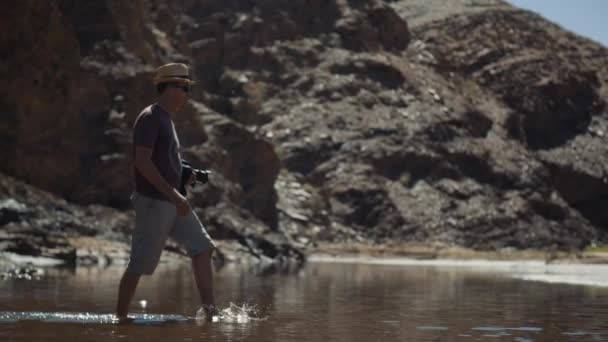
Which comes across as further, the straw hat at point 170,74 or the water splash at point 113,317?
the straw hat at point 170,74

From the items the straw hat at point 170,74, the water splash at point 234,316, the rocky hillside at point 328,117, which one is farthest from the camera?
the rocky hillside at point 328,117

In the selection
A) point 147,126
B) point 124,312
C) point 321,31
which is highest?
point 321,31

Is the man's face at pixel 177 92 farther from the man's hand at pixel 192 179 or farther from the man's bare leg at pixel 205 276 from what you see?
the man's bare leg at pixel 205 276

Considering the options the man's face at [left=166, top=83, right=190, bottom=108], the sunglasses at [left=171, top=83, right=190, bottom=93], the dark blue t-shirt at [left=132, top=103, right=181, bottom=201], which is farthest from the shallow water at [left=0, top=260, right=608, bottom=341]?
the sunglasses at [left=171, top=83, right=190, bottom=93]

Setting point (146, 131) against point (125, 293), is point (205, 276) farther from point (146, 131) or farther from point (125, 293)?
point (146, 131)

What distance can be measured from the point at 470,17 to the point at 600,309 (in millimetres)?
72505

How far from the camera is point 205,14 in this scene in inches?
2857

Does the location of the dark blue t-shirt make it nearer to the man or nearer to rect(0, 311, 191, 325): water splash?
the man

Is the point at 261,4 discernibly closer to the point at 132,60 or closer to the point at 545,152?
the point at 545,152

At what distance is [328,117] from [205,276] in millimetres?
57985

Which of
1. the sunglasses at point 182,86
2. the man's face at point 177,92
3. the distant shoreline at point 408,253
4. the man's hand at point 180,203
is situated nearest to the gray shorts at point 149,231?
the man's hand at point 180,203

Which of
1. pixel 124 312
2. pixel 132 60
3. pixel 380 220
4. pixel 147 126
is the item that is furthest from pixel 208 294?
pixel 380 220

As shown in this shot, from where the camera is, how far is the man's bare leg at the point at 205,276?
10125mm

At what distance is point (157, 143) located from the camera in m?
9.87
